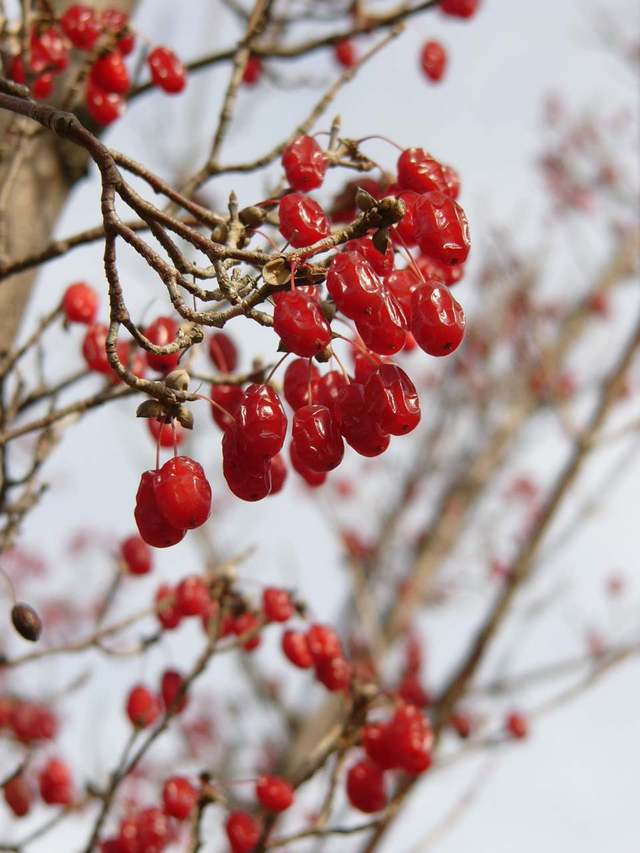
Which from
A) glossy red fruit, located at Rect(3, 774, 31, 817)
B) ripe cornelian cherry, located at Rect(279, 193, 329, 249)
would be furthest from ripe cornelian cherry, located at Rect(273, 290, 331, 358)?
glossy red fruit, located at Rect(3, 774, 31, 817)

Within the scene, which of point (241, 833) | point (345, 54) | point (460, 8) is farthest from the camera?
point (345, 54)

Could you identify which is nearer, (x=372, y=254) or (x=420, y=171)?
(x=372, y=254)

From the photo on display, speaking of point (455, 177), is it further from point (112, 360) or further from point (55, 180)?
point (55, 180)

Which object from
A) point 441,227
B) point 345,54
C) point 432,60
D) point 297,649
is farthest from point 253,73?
point 441,227

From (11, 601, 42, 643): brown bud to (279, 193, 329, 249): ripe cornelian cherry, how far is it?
886 mm

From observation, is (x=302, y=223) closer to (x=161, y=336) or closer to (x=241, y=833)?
(x=161, y=336)

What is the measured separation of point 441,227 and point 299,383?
1.19ft

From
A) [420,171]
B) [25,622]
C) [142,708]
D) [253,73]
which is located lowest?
[142,708]

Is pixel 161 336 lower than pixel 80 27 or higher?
lower

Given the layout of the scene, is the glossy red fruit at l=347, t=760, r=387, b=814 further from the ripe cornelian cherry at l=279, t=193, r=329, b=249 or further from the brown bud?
the ripe cornelian cherry at l=279, t=193, r=329, b=249

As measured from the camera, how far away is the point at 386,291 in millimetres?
1158

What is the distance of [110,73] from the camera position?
6.81 feet

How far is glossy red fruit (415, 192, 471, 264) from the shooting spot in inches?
47.6

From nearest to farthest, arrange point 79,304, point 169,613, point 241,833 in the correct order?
1. point 79,304
2. point 241,833
3. point 169,613
